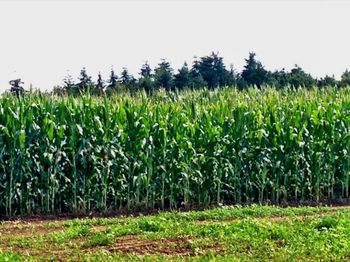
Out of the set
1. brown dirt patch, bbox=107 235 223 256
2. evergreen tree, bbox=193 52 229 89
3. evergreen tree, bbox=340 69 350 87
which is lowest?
brown dirt patch, bbox=107 235 223 256

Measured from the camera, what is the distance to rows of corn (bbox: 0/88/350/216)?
13.8 m

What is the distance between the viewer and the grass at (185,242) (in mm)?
8180

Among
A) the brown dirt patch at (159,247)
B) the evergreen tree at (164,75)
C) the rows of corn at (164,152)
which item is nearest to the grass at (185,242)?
the brown dirt patch at (159,247)

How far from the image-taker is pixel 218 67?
41531 millimetres

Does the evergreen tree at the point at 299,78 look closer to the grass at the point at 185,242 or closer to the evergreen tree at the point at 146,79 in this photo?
the evergreen tree at the point at 146,79

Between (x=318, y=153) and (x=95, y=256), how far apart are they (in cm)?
904

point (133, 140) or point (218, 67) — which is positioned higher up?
point (218, 67)

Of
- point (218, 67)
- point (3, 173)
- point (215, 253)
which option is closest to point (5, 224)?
point (3, 173)

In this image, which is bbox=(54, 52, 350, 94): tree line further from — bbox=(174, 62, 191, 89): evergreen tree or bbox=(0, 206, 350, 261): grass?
bbox=(0, 206, 350, 261): grass

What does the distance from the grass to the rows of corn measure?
9.30 ft

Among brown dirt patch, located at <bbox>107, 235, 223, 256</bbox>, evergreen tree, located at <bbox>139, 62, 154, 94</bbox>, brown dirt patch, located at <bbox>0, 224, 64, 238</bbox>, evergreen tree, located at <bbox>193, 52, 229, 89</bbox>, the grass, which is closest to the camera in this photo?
the grass

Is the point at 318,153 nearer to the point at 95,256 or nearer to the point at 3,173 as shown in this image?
the point at 3,173

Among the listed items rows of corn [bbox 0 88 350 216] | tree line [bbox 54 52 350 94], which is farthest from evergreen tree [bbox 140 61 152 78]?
rows of corn [bbox 0 88 350 216]

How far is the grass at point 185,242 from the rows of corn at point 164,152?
283 cm
